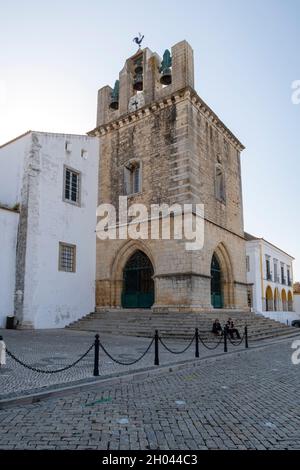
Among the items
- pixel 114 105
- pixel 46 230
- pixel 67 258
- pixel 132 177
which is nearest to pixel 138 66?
pixel 114 105

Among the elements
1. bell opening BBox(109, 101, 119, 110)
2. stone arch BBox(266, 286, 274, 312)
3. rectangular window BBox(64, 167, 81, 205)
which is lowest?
stone arch BBox(266, 286, 274, 312)

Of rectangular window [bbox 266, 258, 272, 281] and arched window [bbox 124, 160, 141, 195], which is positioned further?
rectangular window [bbox 266, 258, 272, 281]

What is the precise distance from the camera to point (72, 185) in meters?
17.7

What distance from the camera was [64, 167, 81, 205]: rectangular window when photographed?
17272 millimetres

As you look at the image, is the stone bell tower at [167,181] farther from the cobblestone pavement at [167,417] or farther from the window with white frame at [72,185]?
the cobblestone pavement at [167,417]

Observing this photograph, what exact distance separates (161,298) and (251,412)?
11170 mm

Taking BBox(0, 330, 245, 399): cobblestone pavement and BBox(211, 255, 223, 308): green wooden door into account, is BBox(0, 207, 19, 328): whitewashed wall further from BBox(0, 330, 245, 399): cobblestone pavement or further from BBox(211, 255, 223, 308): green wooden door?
BBox(211, 255, 223, 308): green wooden door

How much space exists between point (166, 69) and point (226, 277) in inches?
445

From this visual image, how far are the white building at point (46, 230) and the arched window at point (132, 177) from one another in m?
1.96

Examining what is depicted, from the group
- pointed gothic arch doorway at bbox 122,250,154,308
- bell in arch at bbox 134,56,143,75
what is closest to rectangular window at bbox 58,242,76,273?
pointed gothic arch doorway at bbox 122,250,154,308

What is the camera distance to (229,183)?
20.6m

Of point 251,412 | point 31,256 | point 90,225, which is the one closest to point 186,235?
point 90,225

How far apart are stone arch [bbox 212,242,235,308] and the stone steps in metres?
1.31

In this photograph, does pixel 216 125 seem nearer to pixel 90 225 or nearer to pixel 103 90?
pixel 103 90
